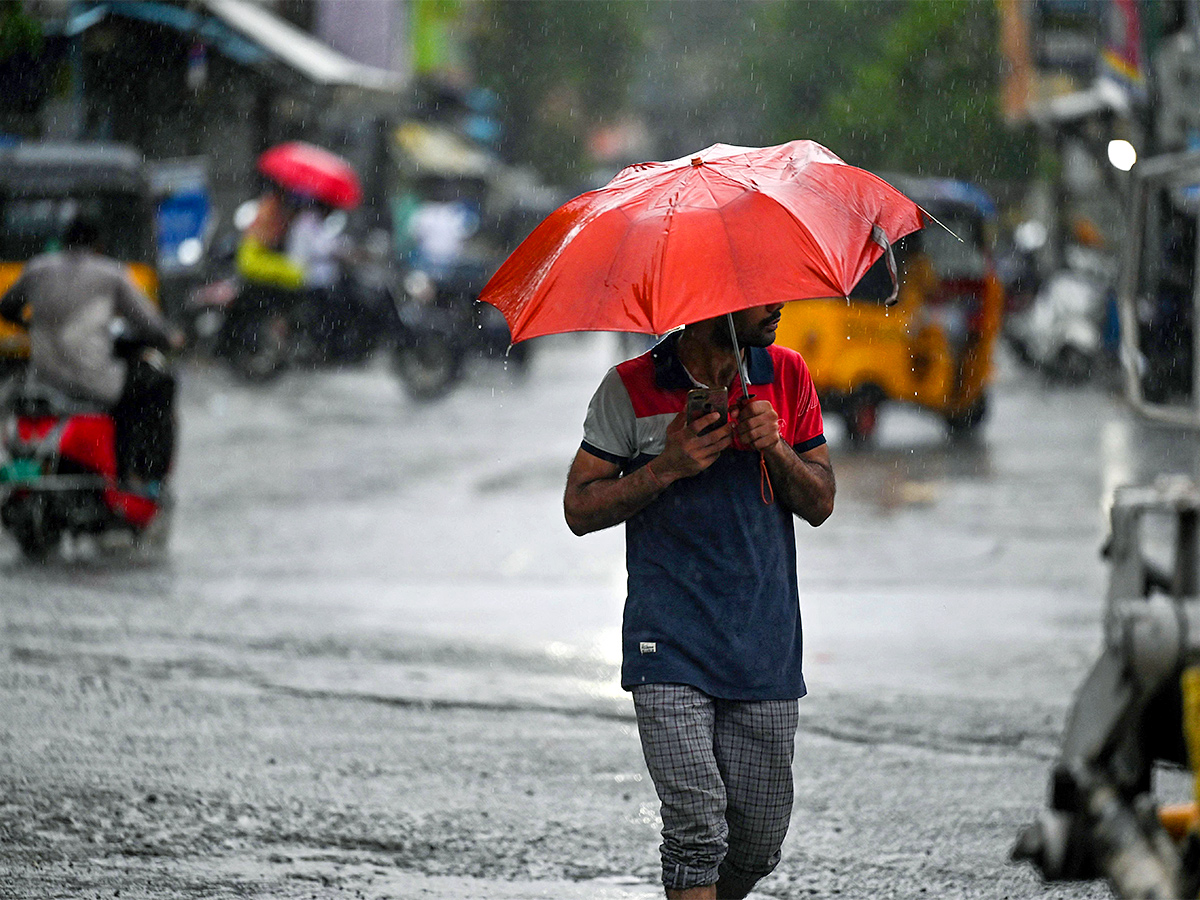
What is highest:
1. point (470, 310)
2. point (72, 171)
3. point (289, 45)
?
point (289, 45)

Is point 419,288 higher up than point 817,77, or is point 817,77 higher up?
point 817,77

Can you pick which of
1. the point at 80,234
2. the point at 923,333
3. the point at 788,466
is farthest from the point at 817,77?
the point at 788,466

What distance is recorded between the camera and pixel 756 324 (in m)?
3.74

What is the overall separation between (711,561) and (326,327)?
16.8 metres

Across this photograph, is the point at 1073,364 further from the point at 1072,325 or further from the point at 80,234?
the point at 80,234

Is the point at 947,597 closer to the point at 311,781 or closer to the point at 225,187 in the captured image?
the point at 311,781

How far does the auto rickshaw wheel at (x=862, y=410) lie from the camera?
15227 mm

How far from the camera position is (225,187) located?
95.7 feet

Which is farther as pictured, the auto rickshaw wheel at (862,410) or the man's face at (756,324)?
the auto rickshaw wheel at (862,410)

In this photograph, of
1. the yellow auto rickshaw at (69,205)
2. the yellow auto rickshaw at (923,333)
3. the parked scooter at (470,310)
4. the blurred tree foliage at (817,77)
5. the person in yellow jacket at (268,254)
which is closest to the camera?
the yellow auto rickshaw at (923,333)

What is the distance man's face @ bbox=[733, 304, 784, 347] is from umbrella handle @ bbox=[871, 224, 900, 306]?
0.26 metres

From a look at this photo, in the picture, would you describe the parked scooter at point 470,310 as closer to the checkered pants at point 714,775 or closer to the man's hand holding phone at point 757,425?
the checkered pants at point 714,775

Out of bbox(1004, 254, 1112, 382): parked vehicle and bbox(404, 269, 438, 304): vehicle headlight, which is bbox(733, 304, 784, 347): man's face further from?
bbox(1004, 254, 1112, 382): parked vehicle

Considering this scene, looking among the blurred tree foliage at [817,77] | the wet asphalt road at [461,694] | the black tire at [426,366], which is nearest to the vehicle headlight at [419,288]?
the black tire at [426,366]
